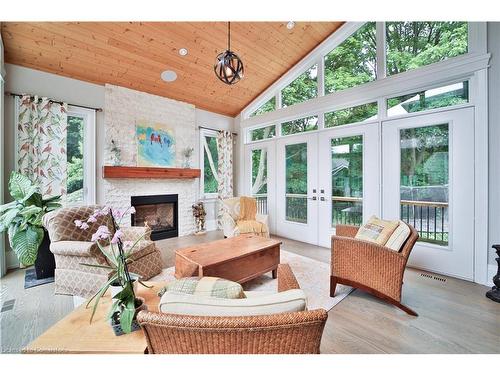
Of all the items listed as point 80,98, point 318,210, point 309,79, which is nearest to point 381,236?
point 318,210

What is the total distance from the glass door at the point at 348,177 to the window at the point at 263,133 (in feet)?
4.11

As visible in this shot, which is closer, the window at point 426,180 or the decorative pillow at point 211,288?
the decorative pillow at point 211,288

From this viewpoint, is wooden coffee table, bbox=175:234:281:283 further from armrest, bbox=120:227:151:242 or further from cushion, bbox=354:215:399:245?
cushion, bbox=354:215:399:245

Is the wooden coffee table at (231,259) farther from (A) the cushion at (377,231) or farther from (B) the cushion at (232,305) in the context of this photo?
(B) the cushion at (232,305)

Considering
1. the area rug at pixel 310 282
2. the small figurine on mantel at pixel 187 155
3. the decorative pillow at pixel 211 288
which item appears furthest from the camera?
the small figurine on mantel at pixel 187 155

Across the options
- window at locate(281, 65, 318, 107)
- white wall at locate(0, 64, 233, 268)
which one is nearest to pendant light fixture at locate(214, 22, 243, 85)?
window at locate(281, 65, 318, 107)

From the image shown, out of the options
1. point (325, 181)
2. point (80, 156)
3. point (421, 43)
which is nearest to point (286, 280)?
point (325, 181)

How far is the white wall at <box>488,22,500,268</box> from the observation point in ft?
8.25

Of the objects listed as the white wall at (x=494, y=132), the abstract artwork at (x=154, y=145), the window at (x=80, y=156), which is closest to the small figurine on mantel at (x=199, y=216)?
the abstract artwork at (x=154, y=145)

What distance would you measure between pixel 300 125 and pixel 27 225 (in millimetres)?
4272

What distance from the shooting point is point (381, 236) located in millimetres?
2199

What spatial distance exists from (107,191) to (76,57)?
2010 millimetres

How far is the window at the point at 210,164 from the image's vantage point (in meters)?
5.45

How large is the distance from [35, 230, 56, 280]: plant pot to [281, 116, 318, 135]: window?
413 cm
